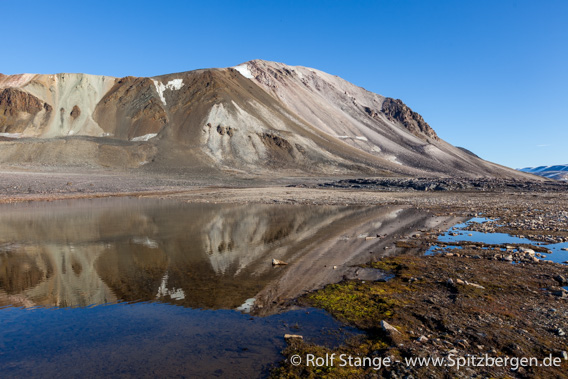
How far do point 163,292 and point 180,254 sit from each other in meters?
4.58

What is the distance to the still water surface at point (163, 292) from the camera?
641 cm

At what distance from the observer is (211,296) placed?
9.57 metres

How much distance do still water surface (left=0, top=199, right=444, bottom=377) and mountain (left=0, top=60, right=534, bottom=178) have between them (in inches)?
2382

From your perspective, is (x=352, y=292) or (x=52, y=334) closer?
(x=52, y=334)

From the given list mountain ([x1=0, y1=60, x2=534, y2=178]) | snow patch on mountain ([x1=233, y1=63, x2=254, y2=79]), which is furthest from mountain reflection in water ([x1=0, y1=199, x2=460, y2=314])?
snow patch on mountain ([x1=233, y1=63, x2=254, y2=79])

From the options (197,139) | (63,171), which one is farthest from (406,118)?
(63,171)

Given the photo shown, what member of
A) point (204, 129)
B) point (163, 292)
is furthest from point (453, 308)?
point (204, 129)

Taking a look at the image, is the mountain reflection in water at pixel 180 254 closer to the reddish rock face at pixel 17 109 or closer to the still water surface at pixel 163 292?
the still water surface at pixel 163 292

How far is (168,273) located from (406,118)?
6477 inches

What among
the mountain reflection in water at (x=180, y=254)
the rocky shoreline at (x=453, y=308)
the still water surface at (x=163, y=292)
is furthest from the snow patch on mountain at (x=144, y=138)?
the rocky shoreline at (x=453, y=308)

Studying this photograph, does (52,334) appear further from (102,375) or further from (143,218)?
(143,218)

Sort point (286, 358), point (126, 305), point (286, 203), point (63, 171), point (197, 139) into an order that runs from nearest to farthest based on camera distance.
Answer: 1. point (286, 358)
2. point (126, 305)
3. point (286, 203)
4. point (63, 171)
5. point (197, 139)

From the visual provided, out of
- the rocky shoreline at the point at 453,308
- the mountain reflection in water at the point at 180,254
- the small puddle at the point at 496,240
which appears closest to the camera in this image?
the rocky shoreline at the point at 453,308

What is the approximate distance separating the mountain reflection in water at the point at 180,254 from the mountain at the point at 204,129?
55.5 m
